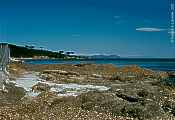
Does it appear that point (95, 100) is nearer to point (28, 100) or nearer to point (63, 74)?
point (28, 100)

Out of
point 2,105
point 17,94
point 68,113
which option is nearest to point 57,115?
point 68,113

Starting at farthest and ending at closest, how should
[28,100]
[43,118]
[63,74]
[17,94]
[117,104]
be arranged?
1. [63,74]
2. [17,94]
3. [28,100]
4. [117,104]
5. [43,118]

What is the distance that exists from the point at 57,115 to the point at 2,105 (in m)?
6.14

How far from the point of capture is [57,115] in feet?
83.2

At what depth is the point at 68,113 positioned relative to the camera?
26312 millimetres

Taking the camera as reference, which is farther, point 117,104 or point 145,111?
point 117,104

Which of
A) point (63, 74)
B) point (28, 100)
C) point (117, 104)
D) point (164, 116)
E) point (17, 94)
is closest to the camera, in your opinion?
point (164, 116)

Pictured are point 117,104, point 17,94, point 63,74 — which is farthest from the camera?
point 63,74

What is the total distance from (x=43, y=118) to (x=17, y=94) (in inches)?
463

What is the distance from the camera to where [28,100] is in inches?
1300

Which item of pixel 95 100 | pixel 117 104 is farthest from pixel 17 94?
pixel 117 104

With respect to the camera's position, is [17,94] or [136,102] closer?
[136,102]

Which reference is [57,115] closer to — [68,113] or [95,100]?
[68,113]

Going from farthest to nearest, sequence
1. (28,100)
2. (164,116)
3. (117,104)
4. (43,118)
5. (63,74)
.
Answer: (63,74)
(28,100)
(117,104)
(164,116)
(43,118)
